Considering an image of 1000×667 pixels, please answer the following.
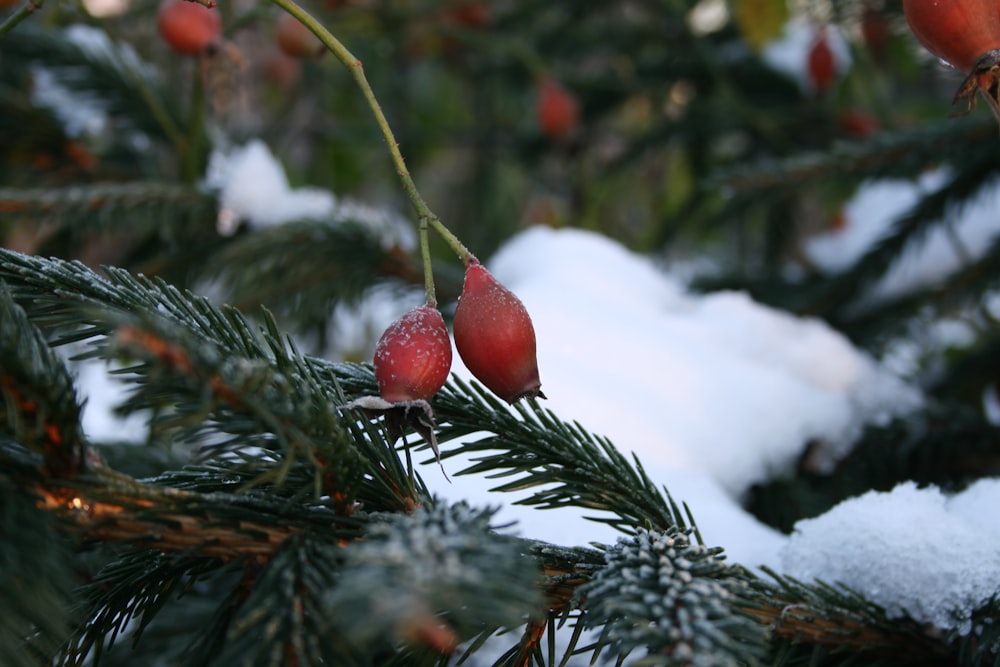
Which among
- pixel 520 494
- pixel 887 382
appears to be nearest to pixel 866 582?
pixel 520 494

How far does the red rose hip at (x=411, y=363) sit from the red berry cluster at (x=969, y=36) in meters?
0.36

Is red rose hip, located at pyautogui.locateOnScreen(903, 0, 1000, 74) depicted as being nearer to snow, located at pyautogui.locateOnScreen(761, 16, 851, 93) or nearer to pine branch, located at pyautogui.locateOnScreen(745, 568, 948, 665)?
pine branch, located at pyautogui.locateOnScreen(745, 568, 948, 665)

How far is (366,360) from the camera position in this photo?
99cm

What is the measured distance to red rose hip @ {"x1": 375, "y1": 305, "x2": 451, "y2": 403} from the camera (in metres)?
0.47

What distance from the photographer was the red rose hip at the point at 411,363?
1.55 feet

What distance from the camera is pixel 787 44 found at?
2.13m

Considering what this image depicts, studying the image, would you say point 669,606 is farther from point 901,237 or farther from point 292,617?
point 901,237

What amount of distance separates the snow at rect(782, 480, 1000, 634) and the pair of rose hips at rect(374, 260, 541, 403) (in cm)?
24

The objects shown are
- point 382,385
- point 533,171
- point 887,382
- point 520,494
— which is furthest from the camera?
point 533,171

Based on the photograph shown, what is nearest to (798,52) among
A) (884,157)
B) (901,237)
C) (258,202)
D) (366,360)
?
(901,237)

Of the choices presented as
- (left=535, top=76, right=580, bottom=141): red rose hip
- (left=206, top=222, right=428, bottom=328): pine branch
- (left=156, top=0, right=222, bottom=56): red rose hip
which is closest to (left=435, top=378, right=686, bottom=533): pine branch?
(left=206, top=222, right=428, bottom=328): pine branch

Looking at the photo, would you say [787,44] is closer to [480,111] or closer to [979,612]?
[480,111]

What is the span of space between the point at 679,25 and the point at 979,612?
1796mm

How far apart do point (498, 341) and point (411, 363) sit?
0.20ft
